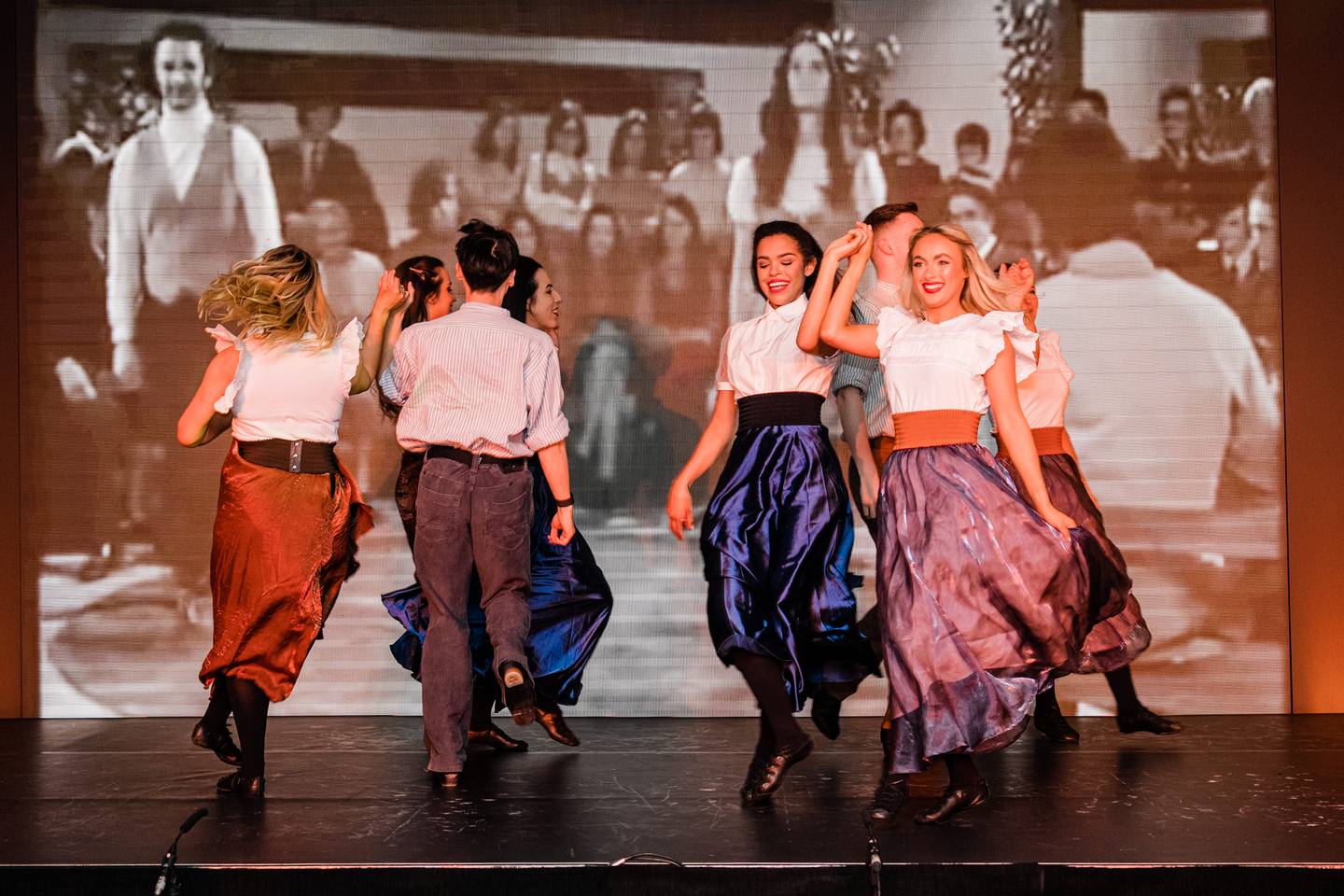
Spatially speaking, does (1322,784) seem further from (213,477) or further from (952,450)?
(213,477)

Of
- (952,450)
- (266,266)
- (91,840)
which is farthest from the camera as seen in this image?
(266,266)

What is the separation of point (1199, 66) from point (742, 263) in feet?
6.41

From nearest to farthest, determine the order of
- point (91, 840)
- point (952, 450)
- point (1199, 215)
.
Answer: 1. point (91, 840)
2. point (952, 450)
3. point (1199, 215)

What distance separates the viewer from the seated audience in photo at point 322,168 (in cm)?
542

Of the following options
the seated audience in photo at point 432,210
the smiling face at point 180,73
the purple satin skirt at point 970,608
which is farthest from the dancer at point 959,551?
the smiling face at point 180,73

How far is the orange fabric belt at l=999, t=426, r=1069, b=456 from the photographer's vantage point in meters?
4.35

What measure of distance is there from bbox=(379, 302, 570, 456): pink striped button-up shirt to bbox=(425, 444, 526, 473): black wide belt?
0.02 m

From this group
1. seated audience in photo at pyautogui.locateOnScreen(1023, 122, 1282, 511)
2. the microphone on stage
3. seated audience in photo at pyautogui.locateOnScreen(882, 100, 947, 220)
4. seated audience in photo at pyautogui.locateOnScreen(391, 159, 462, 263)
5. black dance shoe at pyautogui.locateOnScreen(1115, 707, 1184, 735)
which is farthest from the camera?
seated audience in photo at pyautogui.locateOnScreen(391, 159, 462, 263)

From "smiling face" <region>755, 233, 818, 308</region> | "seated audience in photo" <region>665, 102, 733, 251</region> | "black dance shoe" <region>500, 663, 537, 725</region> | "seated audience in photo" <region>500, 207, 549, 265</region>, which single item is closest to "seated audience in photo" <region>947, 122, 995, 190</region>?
"seated audience in photo" <region>665, 102, 733, 251</region>

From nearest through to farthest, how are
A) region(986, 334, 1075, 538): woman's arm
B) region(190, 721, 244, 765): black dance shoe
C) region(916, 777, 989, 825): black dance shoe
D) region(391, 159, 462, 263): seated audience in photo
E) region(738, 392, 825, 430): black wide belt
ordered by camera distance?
region(916, 777, 989, 825): black dance shoe, region(986, 334, 1075, 538): woman's arm, region(738, 392, 825, 430): black wide belt, region(190, 721, 244, 765): black dance shoe, region(391, 159, 462, 263): seated audience in photo

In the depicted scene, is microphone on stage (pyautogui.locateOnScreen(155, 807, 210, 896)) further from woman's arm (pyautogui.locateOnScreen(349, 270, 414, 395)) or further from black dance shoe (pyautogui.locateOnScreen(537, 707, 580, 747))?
black dance shoe (pyautogui.locateOnScreen(537, 707, 580, 747))

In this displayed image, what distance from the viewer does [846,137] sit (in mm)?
5320

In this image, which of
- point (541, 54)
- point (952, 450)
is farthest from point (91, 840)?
point (541, 54)

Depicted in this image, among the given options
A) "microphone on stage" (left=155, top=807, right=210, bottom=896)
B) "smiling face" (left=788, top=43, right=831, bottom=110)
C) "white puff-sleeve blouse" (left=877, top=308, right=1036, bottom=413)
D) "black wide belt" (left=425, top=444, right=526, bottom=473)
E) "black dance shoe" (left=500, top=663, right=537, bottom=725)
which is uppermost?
"smiling face" (left=788, top=43, right=831, bottom=110)
